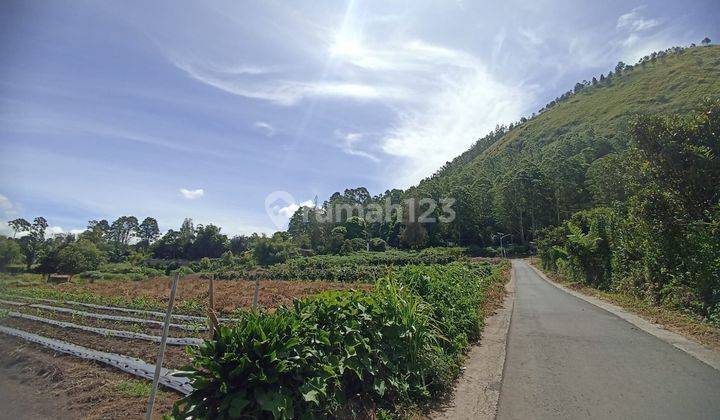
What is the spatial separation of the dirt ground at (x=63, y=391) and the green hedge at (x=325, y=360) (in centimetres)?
286

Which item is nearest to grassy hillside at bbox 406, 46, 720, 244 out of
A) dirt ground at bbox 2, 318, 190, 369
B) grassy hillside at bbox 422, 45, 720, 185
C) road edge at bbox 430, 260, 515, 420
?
grassy hillside at bbox 422, 45, 720, 185

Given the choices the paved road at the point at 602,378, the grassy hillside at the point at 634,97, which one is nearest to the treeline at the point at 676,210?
the paved road at the point at 602,378

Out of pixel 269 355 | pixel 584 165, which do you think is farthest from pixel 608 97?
pixel 269 355

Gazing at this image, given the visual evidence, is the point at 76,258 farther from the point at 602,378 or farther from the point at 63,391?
the point at 602,378

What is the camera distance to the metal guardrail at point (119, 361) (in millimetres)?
6439

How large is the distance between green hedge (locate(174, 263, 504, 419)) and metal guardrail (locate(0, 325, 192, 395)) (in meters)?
3.05

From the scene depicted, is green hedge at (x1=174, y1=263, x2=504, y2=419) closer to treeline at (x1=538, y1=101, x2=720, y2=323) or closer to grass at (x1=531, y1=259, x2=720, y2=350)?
grass at (x1=531, y1=259, x2=720, y2=350)

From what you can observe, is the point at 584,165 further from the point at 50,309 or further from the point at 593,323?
the point at 50,309

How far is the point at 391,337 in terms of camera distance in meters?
4.81

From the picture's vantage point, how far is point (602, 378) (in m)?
5.33

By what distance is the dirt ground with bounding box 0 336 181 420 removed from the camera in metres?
5.80

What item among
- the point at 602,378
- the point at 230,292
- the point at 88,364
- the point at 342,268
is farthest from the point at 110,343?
the point at 342,268

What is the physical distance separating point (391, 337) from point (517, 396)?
185cm

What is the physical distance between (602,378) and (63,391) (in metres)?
9.14
